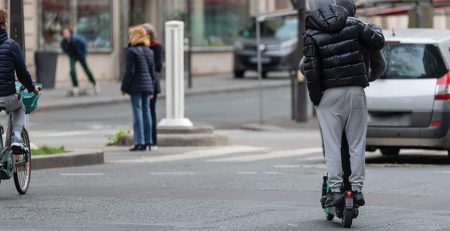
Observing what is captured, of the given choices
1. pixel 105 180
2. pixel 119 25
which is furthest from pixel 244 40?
pixel 105 180

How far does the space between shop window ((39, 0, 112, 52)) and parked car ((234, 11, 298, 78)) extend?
13.7 feet

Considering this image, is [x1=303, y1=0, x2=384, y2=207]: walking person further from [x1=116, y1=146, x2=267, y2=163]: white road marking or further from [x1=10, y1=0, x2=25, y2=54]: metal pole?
[x1=116, y1=146, x2=267, y2=163]: white road marking

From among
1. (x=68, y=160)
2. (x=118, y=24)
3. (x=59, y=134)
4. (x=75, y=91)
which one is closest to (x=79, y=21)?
(x=118, y=24)

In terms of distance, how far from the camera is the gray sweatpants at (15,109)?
42.4ft

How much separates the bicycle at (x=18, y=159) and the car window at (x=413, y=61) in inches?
199

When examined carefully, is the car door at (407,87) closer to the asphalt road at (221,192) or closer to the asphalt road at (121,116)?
the asphalt road at (221,192)

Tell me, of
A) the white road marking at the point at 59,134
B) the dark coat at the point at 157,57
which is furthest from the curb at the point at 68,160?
the white road marking at the point at 59,134

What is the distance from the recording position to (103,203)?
40.1 ft

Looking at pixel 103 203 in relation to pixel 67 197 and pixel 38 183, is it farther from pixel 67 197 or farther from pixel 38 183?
pixel 38 183

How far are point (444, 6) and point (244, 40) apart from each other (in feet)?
44.5

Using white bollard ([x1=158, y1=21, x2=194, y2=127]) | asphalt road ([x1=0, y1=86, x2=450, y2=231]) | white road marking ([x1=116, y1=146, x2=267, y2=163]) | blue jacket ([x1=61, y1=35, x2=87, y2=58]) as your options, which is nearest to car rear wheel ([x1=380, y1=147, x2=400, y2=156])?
asphalt road ([x1=0, y1=86, x2=450, y2=231])

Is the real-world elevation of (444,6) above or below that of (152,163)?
above

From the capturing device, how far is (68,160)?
16.9 meters

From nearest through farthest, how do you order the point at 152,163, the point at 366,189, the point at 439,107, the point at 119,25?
1. the point at 366,189
2. the point at 439,107
3. the point at 152,163
4. the point at 119,25
